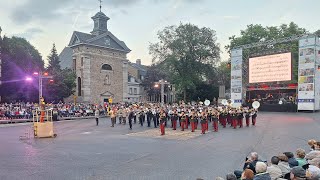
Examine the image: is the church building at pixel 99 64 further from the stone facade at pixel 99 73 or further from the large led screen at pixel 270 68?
the large led screen at pixel 270 68

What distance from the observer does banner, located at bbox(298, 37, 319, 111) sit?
36781mm

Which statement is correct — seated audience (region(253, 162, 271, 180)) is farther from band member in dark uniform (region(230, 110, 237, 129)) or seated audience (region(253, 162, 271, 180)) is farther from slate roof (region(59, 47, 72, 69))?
slate roof (region(59, 47, 72, 69))

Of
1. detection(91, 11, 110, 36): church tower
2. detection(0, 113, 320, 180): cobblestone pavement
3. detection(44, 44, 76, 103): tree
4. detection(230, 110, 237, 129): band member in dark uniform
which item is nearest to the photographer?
detection(0, 113, 320, 180): cobblestone pavement

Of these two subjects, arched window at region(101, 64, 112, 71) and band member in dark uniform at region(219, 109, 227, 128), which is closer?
band member in dark uniform at region(219, 109, 227, 128)

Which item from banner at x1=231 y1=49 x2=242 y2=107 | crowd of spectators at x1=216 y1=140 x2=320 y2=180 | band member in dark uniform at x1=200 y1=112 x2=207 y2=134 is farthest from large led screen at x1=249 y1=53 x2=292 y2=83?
crowd of spectators at x1=216 y1=140 x2=320 y2=180

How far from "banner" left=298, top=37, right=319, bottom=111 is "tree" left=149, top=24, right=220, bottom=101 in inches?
990

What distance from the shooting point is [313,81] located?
36719mm

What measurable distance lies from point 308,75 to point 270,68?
535 centimetres

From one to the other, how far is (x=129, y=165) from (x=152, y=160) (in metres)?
1.21

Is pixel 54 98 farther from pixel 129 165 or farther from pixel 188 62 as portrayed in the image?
pixel 129 165

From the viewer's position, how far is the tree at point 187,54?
61.6 meters

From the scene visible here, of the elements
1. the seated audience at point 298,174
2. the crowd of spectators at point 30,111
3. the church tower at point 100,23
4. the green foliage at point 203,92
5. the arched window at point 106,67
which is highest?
the church tower at point 100,23

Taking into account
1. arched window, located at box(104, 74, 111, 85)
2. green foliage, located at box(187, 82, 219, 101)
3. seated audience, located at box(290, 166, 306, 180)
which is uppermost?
arched window, located at box(104, 74, 111, 85)

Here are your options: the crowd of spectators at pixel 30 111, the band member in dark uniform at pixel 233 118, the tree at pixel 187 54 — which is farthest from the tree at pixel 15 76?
the band member in dark uniform at pixel 233 118
